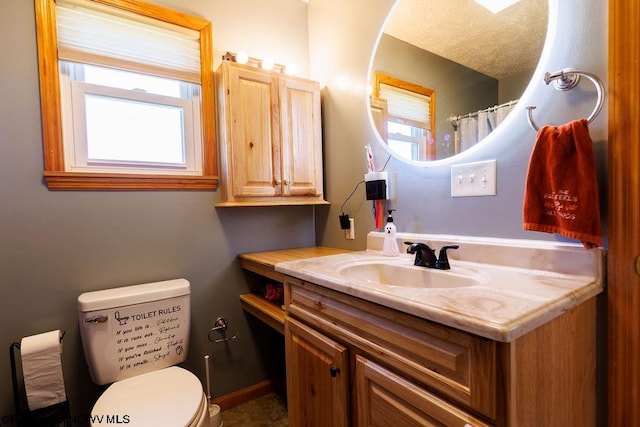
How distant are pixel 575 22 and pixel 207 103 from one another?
1.56 m

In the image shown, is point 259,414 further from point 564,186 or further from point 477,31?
point 477,31

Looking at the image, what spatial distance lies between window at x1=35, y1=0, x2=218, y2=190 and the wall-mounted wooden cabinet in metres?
0.16

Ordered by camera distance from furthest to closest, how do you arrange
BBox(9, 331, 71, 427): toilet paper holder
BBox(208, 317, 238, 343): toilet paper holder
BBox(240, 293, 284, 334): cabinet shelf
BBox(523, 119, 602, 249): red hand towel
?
BBox(208, 317, 238, 343): toilet paper holder → BBox(240, 293, 284, 334): cabinet shelf → BBox(9, 331, 71, 427): toilet paper holder → BBox(523, 119, 602, 249): red hand towel

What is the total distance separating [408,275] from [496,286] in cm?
37

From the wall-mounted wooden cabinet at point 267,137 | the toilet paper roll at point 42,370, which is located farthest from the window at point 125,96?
the toilet paper roll at point 42,370

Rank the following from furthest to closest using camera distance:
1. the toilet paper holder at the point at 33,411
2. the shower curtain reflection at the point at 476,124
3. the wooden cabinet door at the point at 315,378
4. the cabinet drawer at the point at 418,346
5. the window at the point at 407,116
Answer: the window at the point at 407,116
the toilet paper holder at the point at 33,411
the shower curtain reflection at the point at 476,124
the wooden cabinet door at the point at 315,378
the cabinet drawer at the point at 418,346

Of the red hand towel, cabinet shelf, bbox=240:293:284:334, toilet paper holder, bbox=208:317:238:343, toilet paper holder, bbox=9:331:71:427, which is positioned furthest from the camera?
toilet paper holder, bbox=208:317:238:343

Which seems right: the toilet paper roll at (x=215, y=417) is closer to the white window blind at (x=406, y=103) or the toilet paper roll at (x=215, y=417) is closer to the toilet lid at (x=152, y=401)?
the toilet lid at (x=152, y=401)

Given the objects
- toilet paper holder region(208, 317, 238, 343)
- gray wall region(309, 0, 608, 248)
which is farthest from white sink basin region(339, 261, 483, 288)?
toilet paper holder region(208, 317, 238, 343)

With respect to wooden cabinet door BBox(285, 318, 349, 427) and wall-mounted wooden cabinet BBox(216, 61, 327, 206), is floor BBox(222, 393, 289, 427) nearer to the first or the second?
wooden cabinet door BBox(285, 318, 349, 427)

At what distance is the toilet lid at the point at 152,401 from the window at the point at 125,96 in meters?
0.87

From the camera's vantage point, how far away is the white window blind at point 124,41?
1390 mm

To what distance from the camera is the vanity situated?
1.94ft

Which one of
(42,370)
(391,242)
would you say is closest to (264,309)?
(391,242)
